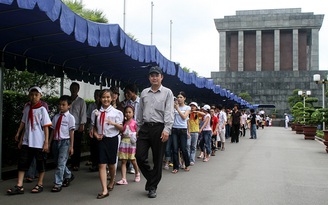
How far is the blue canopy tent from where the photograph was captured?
5410mm

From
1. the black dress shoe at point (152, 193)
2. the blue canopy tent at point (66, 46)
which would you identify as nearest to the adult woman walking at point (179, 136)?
the blue canopy tent at point (66, 46)

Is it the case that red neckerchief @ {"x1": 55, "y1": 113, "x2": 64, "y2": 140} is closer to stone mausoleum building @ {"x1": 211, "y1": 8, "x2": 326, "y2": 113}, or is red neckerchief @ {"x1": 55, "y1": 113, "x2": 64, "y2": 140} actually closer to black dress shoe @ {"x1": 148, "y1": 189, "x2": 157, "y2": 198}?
black dress shoe @ {"x1": 148, "y1": 189, "x2": 157, "y2": 198}

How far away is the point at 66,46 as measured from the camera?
7.74m

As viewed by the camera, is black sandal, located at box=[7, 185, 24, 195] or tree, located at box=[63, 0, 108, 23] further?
tree, located at box=[63, 0, 108, 23]

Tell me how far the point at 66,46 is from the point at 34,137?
2.52m

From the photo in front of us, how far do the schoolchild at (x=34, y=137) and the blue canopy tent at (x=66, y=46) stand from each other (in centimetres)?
117

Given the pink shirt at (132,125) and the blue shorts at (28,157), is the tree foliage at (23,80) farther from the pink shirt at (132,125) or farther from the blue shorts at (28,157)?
the blue shorts at (28,157)

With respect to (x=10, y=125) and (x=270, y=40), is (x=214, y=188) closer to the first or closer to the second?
(x=10, y=125)

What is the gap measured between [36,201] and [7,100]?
3.73 meters

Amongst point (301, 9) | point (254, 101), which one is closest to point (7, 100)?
point (254, 101)

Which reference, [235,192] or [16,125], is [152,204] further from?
[16,125]

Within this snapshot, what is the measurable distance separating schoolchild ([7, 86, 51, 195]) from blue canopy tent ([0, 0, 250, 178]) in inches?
46.1

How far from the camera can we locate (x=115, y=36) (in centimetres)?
705

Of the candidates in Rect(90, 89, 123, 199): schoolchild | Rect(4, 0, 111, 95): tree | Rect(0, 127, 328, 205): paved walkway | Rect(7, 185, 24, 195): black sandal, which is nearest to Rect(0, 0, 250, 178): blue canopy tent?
Rect(90, 89, 123, 199): schoolchild
